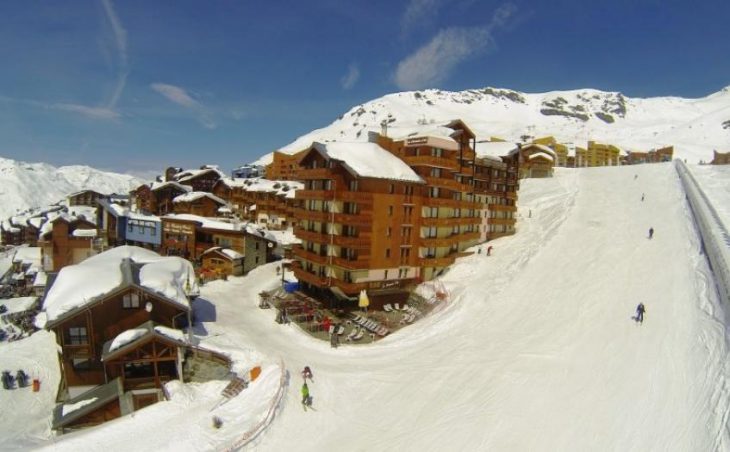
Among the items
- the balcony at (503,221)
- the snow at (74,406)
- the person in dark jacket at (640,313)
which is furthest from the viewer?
the balcony at (503,221)

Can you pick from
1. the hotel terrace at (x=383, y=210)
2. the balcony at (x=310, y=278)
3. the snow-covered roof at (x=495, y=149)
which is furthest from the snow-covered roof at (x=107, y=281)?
the snow-covered roof at (x=495, y=149)

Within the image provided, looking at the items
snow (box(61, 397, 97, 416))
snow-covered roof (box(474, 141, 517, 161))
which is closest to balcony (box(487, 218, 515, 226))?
snow-covered roof (box(474, 141, 517, 161))

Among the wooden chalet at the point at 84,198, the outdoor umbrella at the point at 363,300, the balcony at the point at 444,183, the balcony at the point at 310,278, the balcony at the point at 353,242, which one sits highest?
the balcony at the point at 444,183

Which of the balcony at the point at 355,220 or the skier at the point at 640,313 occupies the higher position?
the balcony at the point at 355,220

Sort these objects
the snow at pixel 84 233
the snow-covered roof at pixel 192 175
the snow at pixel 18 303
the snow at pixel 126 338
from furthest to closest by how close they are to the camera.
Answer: the snow-covered roof at pixel 192 175
the snow at pixel 84 233
the snow at pixel 18 303
the snow at pixel 126 338

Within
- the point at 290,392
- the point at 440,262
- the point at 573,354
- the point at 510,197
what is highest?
the point at 510,197

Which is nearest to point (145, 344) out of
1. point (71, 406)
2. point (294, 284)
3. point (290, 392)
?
point (71, 406)

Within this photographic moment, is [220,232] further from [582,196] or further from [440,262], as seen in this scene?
[582,196]

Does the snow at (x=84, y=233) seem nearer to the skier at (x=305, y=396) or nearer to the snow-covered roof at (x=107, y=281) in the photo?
the snow-covered roof at (x=107, y=281)
